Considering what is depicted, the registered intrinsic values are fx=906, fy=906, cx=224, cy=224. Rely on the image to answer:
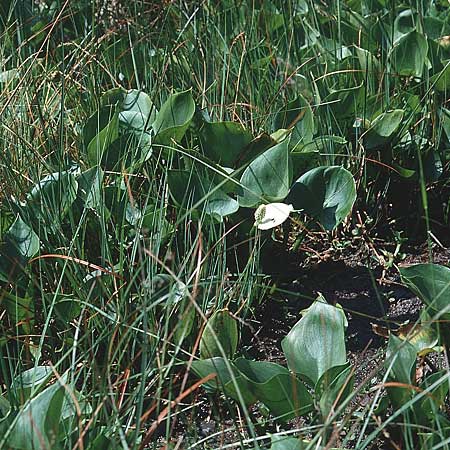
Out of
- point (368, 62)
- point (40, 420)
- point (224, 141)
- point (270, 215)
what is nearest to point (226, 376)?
point (40, 420)

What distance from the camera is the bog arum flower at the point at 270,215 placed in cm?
173

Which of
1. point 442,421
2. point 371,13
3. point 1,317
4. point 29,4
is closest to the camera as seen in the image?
point 442,421

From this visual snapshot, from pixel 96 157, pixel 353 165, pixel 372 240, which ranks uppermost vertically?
pixel 96 157

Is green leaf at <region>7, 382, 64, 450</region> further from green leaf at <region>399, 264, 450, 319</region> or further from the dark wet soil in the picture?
green leaf at <region>399, 264, 450, 319</region>

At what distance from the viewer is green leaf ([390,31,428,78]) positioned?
223cm

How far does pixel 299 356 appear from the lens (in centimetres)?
146

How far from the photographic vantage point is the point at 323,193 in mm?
1868

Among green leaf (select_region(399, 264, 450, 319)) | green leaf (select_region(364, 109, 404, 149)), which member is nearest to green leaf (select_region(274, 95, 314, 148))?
green leaf (select_region(364, 109, 404, 149))

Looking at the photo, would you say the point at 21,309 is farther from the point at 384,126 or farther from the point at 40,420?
the point at 384,126

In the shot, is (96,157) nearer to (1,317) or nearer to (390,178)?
(1,317)

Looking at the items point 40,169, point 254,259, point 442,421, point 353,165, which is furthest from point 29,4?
point 442,421

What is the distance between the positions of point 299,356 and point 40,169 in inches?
31.4

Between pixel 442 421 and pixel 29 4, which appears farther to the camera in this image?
pixel 29 4

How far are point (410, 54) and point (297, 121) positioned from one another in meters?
0.40
